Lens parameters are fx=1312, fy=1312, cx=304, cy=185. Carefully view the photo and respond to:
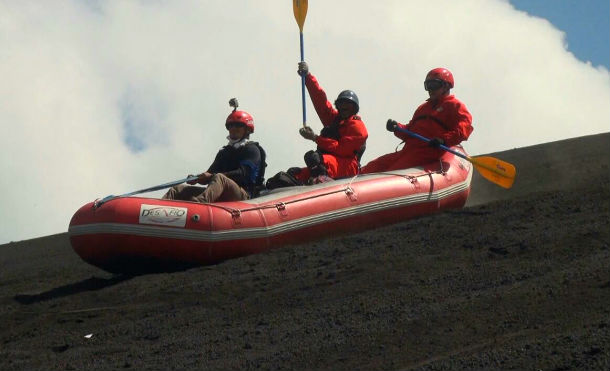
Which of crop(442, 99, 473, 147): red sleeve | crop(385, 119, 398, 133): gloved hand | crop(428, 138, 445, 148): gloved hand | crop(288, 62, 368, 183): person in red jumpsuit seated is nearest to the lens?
crop(288, 62, 368, 183): person in red jumpsuit seated

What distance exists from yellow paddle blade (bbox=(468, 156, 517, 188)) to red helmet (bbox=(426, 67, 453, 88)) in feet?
3.05

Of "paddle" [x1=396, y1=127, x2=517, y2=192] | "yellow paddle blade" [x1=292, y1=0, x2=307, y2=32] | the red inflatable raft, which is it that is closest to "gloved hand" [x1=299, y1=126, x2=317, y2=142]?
the red inflatable raft

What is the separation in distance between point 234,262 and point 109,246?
1.09 m

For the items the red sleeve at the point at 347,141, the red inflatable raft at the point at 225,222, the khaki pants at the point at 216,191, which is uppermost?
the red sleeve at the point at 347,141

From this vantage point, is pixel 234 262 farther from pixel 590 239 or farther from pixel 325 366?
pixel 325 366

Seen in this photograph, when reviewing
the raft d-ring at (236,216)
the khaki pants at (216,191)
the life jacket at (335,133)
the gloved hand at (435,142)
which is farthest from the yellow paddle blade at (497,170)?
the raft d-ring at (236,216)

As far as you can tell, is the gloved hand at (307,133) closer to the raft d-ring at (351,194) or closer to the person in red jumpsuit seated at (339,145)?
the person in red jumpsuit seated at (339,145)

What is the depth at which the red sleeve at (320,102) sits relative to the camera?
1427cm

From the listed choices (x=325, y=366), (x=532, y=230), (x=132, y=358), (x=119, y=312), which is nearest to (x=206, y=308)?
(x=119, y=312)

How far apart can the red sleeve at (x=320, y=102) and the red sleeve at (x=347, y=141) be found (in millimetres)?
522

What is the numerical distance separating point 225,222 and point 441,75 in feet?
11.5

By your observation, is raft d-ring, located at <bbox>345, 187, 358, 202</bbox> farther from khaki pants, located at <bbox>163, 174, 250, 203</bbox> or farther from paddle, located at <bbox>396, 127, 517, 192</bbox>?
paddle, located at <bbox>396, 127, 517, 192</bbox>

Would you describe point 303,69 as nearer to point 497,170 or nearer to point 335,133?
point 335,133

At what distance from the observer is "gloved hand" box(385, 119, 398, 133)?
14.2 metres
